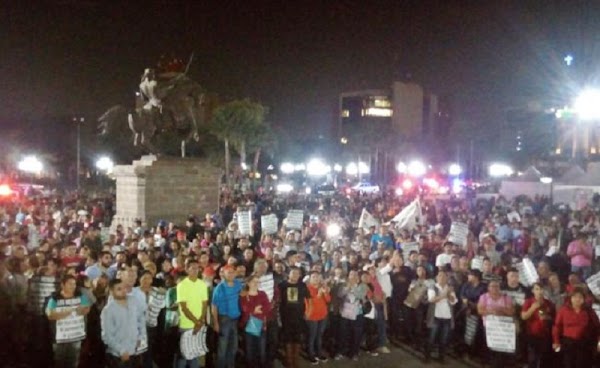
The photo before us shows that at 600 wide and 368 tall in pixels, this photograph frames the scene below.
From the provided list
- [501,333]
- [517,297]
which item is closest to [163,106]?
[517,297]

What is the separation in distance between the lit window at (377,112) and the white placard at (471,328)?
4829 inches

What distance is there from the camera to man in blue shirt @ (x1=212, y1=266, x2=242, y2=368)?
9164mm

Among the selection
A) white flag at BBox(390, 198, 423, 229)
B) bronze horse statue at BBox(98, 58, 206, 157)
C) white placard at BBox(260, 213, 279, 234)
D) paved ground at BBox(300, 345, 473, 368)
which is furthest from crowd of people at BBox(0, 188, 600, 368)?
bronze horse statue at BBox(98, 58, 206, 157)

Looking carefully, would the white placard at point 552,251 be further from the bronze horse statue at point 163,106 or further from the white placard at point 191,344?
the bronze horse statue at point 163,106

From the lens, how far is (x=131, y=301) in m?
8.06

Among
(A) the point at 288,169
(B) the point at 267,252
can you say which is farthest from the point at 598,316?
(A) the point at 288,169

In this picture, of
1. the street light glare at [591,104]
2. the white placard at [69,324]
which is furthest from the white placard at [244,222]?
the street light glare at [591,104]

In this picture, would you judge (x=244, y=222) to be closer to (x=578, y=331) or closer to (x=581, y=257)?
(x=581, y=257)

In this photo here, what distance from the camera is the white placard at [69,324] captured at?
814cm

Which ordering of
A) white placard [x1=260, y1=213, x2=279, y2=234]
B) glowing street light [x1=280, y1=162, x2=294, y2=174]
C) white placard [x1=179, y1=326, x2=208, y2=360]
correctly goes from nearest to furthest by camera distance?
1. white placard [x1=179, y1=326, x2=208, y2=360]
2. white placard [x1=260, y1=213, x2=279, y2=234]
3. glowing street light [x1=280, y1=162, x2=294, y2=174]

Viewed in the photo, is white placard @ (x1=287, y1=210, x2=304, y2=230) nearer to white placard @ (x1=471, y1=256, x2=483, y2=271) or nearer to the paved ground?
white placard @ (x1=471, y1=256, x2=483, y2=271)

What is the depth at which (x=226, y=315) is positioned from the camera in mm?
9172

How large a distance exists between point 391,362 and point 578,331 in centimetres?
302

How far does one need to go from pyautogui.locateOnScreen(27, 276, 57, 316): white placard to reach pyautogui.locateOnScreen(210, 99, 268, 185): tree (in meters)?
48.4
